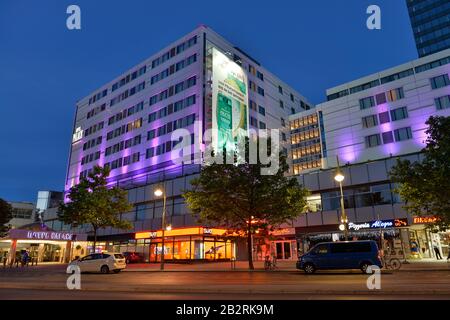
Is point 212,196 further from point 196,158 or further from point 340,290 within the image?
point 196,158

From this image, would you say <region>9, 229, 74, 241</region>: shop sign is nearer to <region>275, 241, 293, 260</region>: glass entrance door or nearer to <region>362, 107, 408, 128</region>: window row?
<region>275, 241, 293, 260</region>: glass entrance door

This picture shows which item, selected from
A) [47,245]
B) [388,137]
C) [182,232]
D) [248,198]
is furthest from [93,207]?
[388,137]

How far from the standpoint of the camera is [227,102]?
56375 mm

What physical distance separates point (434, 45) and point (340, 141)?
78.7 meters

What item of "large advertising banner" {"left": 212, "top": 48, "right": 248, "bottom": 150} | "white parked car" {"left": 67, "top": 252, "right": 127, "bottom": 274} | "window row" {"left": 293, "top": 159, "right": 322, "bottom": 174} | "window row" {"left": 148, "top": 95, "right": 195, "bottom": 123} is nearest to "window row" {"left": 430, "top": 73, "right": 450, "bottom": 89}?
"large advertising banner" {"left": 212, "top": 48, "right": 248, "bottom": 150}

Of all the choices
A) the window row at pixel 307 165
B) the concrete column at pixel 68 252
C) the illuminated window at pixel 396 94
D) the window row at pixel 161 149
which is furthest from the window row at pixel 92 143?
the illuminated window at pixel 396 94

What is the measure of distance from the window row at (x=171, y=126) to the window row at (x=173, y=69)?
32.2ft

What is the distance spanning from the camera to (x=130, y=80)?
7200 cm

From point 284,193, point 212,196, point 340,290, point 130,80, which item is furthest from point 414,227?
point 130,80

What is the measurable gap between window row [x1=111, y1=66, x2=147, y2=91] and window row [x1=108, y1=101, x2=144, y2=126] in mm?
6685

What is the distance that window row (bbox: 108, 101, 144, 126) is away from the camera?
6710 centimetres

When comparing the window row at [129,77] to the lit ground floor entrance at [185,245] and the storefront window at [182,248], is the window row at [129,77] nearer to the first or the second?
the lit ground floor entrance at [185,245]

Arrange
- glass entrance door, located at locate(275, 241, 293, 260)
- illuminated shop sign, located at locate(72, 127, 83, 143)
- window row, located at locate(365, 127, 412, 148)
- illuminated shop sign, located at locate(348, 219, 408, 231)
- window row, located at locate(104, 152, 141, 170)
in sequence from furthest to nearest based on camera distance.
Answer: illuminated shop sign, located at locate(72, 127, 83, 143) < window row, located at locate(104, 152, 141, 170) < window row, located at locate(365, 127, 412, 148) < glass entrance door, located at locate(275, 241, 293, 260) < illuminated shop sign, located at locate(348, 219, 408, 231)

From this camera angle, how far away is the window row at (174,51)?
60375 millimetres
